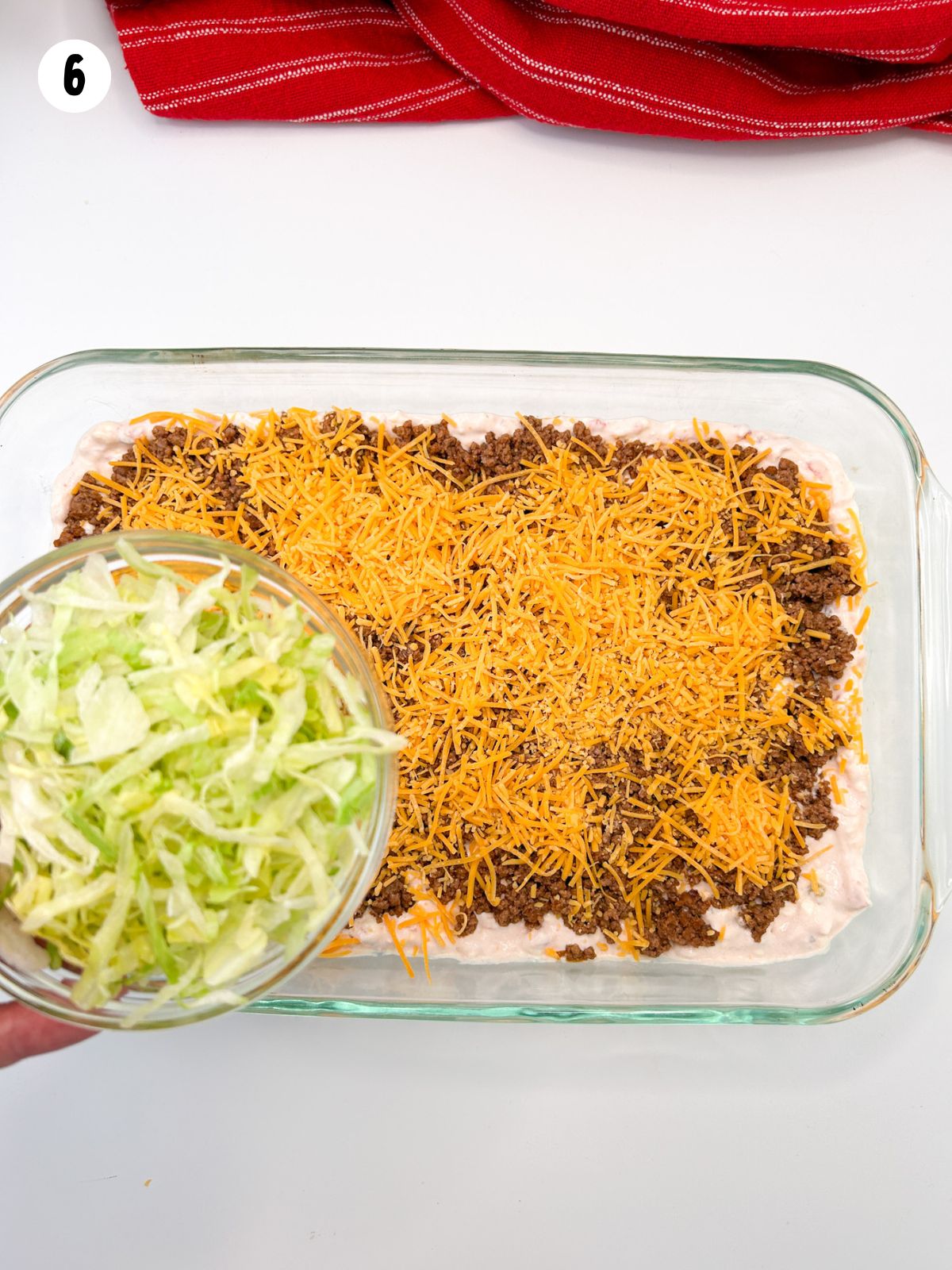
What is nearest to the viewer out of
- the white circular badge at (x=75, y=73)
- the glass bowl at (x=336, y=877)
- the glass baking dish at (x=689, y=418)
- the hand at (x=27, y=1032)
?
the glass bowl at (x=336, y=877)

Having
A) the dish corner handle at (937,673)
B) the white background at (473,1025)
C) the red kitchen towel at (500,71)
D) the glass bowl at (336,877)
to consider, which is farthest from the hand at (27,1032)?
the red kitchen towel at (500,71)

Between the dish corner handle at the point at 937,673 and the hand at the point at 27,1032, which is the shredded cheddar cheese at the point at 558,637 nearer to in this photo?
the dish corner handle at the point at 937,673

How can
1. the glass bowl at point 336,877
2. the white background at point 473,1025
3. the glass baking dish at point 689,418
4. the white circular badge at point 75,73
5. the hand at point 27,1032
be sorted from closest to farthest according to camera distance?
the glass bowl at point 336,877 → the hand at point 27,1032 → the glass baking dish at point 689,418 → the white background at point 473,1025 → the white circular badge at point 75,73

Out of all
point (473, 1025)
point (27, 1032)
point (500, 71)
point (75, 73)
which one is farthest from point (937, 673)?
point (75, 73)

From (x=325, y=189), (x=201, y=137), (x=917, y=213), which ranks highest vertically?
(x=201, y=137)

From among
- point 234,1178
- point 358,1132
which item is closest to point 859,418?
point 358,1132

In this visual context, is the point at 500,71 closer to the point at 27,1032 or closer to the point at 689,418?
the point at 689,418

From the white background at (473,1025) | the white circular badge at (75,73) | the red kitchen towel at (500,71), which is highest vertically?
the white circular badge at (75,73)

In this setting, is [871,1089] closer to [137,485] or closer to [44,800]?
[44,800]
